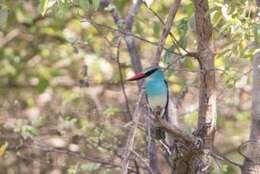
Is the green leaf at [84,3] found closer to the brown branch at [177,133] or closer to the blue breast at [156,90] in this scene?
the brown branch at [177,133]

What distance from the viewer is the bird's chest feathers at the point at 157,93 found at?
323cm

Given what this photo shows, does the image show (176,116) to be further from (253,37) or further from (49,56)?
(49,56)

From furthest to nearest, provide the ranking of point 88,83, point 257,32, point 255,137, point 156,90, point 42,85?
point 42,85
point 88,83
point 156,90
point 255,137
point 257,32

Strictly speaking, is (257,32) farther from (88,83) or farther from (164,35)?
(88,83)

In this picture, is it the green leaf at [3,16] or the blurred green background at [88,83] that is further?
the blurred green background at [88,83]

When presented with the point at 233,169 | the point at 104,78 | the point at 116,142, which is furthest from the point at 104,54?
the point at 233,169

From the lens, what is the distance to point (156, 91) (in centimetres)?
329

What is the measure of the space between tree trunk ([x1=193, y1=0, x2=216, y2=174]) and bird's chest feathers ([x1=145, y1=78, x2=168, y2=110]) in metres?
0.43

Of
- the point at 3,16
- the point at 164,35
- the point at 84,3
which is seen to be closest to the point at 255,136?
the point at 164,35

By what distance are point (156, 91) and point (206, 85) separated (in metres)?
0.51

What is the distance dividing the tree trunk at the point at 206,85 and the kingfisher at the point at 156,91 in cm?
29

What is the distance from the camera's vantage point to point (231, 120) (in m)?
5.62

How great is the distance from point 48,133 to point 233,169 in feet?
4.66

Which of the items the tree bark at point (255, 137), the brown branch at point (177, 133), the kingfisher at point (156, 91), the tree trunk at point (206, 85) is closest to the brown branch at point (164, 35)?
the tree trunk at point (206, 85)
